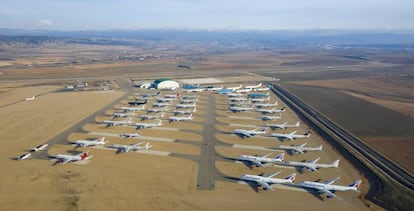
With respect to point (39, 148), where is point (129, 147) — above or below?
above

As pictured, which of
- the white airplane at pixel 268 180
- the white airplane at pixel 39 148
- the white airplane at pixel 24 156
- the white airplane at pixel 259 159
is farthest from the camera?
the white airplane at pixel 39 148

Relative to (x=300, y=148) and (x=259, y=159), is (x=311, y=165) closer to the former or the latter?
(x=300, y=148)

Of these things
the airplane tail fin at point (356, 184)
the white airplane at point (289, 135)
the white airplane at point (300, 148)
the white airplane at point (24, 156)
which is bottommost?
the white airplane at point (24, 156)

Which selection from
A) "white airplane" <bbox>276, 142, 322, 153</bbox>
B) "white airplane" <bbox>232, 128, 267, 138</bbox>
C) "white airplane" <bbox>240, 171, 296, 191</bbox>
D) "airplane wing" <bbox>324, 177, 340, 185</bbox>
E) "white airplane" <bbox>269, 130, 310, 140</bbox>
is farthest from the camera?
"white airplane" <bbox>232, 128, 267, 138</bbox>

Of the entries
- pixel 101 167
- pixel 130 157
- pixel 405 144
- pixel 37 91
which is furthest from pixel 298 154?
pixel 37 91

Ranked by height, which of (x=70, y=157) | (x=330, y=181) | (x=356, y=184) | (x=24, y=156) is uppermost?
(x=356, y=184)

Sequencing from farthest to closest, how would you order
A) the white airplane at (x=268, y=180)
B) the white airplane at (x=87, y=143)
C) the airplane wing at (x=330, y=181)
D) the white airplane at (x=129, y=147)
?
the white airplane at (x=87, y=143) → the white airplane at (x=129, y=147) → the airplane wing at (x=330, y=181) → the white airplane at (x=268, y=180)

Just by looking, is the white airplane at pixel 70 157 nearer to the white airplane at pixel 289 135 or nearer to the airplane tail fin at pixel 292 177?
the airplane tail fin at pixel 292 177

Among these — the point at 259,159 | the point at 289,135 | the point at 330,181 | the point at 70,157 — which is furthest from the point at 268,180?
the point at 70,157

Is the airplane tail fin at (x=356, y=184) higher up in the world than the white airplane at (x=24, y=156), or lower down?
higher up

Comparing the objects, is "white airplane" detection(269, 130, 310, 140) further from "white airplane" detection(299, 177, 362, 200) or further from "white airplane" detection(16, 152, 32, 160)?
"white airplane" detection(16, 152, 32, 160)

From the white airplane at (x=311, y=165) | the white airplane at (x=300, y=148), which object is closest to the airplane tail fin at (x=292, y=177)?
the white airplane at (x=311, y=165)

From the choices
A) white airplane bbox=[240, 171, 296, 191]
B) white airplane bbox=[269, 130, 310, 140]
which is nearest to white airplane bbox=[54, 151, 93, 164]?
white airplane bbox=[240, 171, 296, 191]
